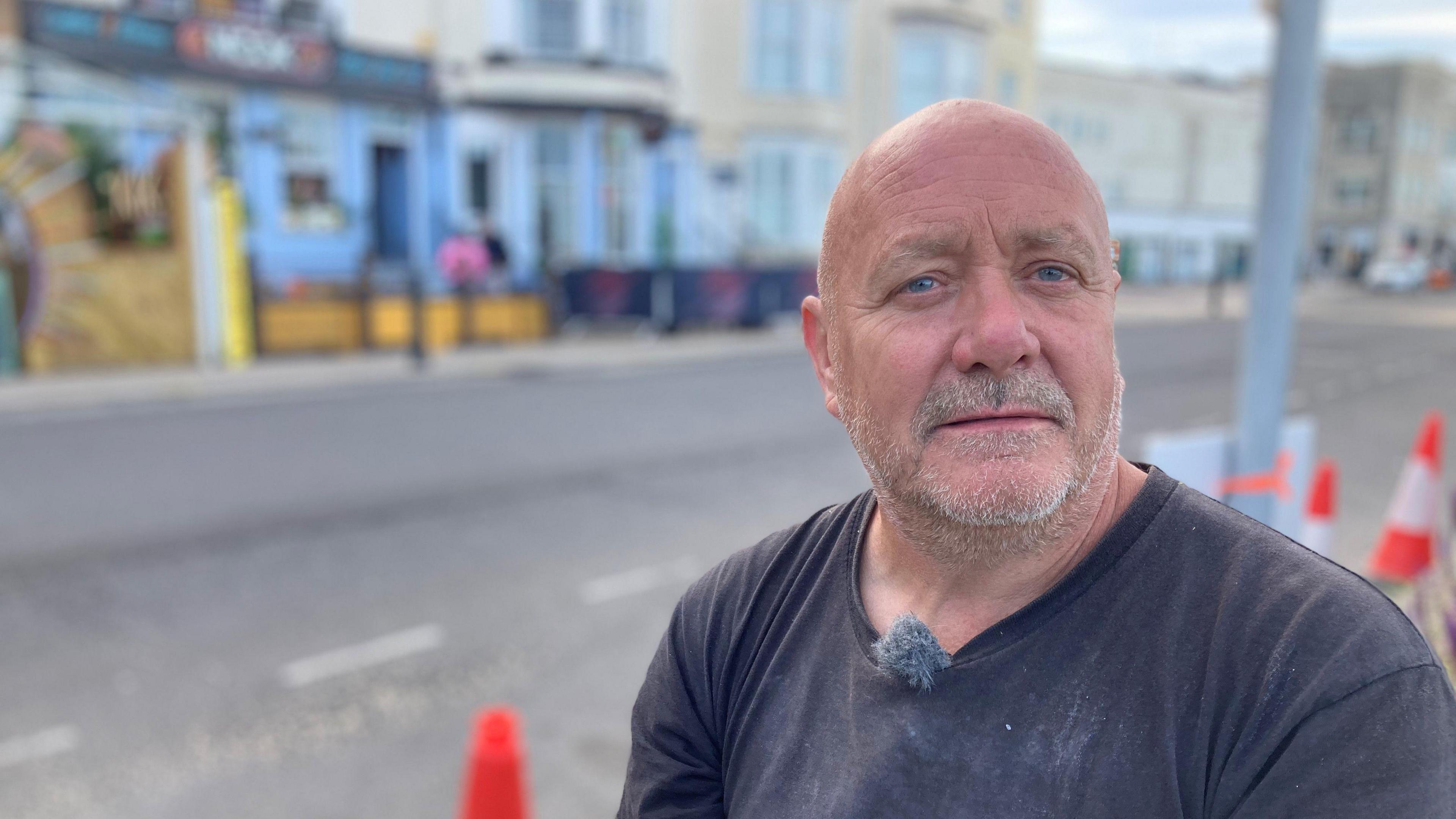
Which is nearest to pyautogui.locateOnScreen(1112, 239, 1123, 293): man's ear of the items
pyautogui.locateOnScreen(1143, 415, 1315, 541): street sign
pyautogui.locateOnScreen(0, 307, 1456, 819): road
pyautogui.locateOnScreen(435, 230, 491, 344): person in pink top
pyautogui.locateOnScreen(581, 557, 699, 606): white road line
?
pyautogui.locateOnScreen(1143, 415, 1315, 541): street sign

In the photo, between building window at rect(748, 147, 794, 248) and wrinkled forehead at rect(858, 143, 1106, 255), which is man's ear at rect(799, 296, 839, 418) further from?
building window at rect(748, 147, 794, 248)

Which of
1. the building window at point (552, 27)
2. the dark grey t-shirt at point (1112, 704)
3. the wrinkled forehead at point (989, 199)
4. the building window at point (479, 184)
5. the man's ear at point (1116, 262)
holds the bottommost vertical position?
the dark grey t-shirt at point (1112, 704)

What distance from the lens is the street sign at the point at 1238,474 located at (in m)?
3.60

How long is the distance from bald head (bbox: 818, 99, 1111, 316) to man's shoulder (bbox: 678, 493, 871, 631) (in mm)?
431

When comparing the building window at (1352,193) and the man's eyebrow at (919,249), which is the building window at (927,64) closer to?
the man's eyebrow at (919,249)

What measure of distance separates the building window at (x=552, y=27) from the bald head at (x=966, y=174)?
22508mm

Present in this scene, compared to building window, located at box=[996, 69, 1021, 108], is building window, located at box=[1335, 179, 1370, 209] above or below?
below

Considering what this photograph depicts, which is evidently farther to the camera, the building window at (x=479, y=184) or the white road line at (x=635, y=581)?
the building window at (x=479, y=184)

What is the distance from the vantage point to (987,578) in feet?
4.86

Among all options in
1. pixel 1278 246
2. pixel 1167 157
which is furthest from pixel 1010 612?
pixel 1167 157

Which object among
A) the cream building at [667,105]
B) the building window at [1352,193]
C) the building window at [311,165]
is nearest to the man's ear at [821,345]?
the cream building at [667,105]

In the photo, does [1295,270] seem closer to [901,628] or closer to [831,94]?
[901,628]

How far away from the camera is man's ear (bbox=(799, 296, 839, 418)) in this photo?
168cm

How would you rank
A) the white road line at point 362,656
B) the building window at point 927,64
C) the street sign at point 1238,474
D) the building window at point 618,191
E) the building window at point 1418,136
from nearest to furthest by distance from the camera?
the street sign at point 1238,474
the white road line at point 362,656
the building window at point 618,191
the building window at point 927,64
the building window at point 1418,136
